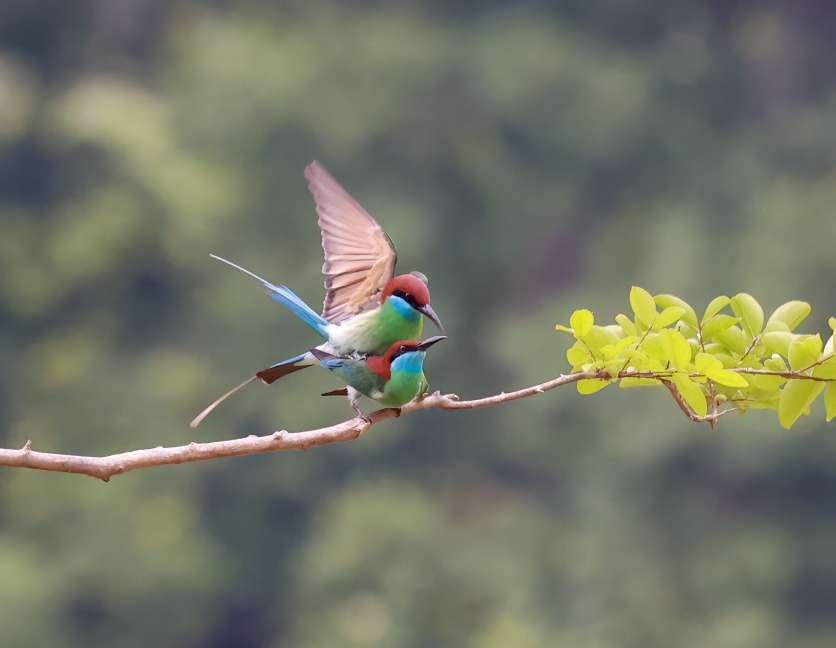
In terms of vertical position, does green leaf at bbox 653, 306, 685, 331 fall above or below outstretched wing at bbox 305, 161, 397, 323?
above

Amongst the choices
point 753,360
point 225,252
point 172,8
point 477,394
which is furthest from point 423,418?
point 753,360

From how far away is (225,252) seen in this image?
43.4 ft

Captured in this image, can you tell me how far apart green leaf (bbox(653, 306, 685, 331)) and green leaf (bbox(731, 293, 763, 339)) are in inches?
3.2

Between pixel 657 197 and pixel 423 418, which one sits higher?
pixel 657 197

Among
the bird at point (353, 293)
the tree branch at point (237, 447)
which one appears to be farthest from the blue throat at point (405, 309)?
the tree branch at point (237, 447)

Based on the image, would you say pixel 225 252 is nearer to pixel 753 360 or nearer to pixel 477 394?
pixel 477 394

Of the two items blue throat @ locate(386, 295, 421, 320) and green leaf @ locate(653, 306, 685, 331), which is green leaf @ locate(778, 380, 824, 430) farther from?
blue throat @ locate(386, 295, 421, 320)

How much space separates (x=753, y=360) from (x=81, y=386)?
1225 centimetres

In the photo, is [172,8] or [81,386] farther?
[172,8]

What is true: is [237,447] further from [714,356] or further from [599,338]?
[714,356]

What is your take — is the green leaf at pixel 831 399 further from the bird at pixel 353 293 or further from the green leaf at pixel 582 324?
the bird at pixel 353 293

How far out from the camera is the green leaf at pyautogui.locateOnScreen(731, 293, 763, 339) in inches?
71.9

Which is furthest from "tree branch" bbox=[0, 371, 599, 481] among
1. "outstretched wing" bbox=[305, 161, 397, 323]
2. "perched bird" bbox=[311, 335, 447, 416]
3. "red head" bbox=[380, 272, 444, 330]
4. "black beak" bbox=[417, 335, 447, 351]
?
"outstretched wing" bbox=[305, 161, 397, 323]

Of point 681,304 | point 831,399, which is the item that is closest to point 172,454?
point 681,304
